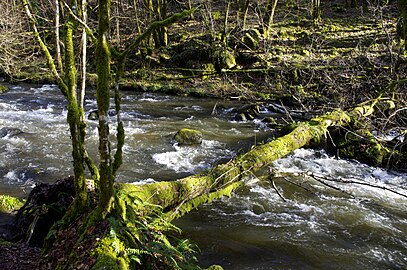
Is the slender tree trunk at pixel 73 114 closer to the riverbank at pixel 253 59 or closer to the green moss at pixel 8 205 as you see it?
the green moss at pixel 8 205

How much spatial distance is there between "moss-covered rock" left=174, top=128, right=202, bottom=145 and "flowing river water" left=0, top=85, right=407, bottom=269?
304mm

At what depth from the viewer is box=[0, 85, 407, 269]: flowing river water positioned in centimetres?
620

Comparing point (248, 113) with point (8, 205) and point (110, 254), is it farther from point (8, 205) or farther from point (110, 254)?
point (110, 254)

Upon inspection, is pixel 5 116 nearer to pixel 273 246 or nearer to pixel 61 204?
pixel 61 204

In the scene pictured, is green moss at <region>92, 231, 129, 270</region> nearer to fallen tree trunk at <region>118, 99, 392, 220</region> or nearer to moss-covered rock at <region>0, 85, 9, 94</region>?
fallen tree trunk at <region>118, 99, 392, 220</region>

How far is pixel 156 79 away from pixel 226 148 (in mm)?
12669

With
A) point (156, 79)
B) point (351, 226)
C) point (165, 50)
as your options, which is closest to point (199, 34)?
point (165, 50)

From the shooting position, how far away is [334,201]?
817cm

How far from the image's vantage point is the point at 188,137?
12.5 m

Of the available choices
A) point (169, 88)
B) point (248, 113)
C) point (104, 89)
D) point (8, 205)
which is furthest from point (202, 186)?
point (169, 88)

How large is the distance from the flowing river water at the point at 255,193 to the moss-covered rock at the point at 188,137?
12.0 inches

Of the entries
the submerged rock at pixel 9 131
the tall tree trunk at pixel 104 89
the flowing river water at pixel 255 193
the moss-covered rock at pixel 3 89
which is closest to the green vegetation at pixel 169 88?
the tall tree trunk at pixel 104 89

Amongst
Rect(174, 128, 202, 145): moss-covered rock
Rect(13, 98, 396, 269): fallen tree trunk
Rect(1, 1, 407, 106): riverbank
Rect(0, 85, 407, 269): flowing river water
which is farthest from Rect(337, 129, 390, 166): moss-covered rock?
Rect(13, 98, 396, 269): fallen tree trunk

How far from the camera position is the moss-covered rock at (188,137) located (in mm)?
12438
